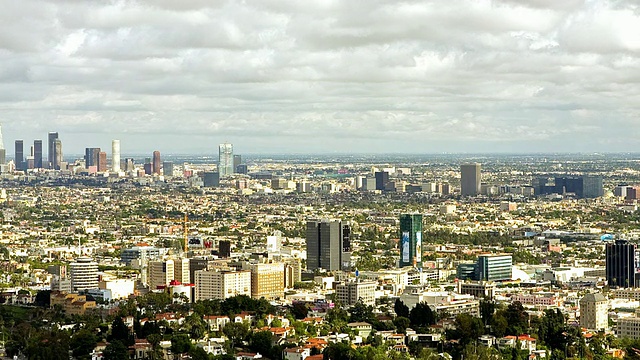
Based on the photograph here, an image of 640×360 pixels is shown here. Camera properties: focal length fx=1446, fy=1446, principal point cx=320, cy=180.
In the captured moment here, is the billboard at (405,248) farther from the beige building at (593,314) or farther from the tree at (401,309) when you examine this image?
the beige building at (593,314)

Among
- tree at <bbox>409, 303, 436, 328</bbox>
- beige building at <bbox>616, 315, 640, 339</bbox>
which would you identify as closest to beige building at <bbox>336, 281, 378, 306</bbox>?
tree at <bbox>409, 303, 436, 328</bbox>

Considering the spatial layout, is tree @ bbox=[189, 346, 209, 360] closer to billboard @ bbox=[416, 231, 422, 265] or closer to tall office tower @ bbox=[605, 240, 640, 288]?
tall office tower @ bbox=[605, 240, 640, 288]

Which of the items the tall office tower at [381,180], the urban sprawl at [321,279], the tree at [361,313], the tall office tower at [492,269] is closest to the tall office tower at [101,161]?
the tall office tower at [381,180]

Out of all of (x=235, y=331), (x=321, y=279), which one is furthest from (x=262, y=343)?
(x=321, y=279)

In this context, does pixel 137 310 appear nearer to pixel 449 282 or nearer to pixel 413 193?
pixel 449 282

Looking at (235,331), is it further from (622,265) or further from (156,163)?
(156,163)

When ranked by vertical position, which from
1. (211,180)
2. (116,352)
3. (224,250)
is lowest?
(116,352)
